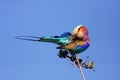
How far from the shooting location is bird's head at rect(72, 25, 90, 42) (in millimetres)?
26547

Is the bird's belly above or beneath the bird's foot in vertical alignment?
above

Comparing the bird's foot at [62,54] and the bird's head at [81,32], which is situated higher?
the bird's head at [81,32]

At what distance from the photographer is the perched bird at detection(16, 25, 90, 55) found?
25.6 metres

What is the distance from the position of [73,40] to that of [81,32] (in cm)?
65

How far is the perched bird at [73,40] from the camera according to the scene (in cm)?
2560

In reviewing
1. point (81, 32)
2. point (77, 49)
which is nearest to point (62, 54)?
point (77, 49)

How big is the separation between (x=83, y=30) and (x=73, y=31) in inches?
20.9

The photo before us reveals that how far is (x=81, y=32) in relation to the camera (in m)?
26.7

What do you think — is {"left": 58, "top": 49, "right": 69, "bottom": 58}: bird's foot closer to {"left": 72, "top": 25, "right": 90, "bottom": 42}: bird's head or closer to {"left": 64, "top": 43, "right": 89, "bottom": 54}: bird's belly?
{"left": 64, "top": 43, "right": 89, "bottom": 54}: bird's belly

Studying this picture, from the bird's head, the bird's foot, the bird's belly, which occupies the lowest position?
the bird's foot

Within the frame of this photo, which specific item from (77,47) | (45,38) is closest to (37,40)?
(45,38)

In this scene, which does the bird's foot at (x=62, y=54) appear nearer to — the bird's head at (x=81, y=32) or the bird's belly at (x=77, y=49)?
the bird's belly at (x=77, y=49)

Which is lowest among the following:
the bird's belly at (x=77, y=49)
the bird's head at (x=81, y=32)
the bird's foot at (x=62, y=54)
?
the bird's foot at (x=62, y=54)

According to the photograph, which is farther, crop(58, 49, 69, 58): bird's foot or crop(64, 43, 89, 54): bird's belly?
crop(64, 43, 89, 54): bird's belly
